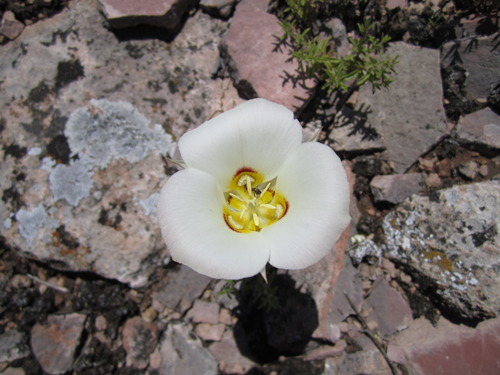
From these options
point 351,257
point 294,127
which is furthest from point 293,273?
point 294,127

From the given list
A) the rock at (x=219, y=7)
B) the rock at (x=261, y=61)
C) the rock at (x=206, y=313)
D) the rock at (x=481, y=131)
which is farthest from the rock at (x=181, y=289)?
the rock at (x=481, y=131)

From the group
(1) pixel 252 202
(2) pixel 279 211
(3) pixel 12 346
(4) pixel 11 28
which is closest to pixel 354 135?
(2) pixel 279 211

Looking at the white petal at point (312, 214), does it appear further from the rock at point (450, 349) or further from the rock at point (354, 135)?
the rock at point (450, 349)

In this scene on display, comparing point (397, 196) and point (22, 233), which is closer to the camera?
point (22, 233)

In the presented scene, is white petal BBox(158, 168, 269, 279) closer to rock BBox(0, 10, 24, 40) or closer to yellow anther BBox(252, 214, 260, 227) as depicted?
yellow anther BBox(252, 214, 260, 227)

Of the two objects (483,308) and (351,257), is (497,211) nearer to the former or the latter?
(483,308)
